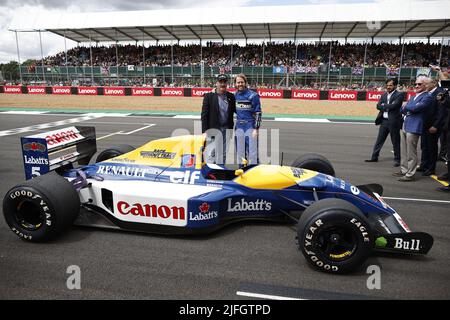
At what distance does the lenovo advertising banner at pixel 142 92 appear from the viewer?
24.5m

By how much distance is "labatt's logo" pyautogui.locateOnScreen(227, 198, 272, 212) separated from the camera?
3.81 meters

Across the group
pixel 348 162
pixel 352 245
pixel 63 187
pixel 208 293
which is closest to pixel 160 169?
pixel 63 187

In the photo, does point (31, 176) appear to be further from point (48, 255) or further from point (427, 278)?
point (427, 278)

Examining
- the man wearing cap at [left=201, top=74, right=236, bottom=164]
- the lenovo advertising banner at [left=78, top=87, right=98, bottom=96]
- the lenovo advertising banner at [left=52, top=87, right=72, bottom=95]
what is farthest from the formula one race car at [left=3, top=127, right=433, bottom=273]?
the lenovo advertising banner at [left=52, top=87, right=72, bottom=95]

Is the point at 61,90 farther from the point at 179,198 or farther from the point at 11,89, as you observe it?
the point at 179,198

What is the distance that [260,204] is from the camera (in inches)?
152

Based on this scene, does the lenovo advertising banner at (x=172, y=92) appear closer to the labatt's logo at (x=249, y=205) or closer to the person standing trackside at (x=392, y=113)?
the person standing trackside at (x=392, y=113)

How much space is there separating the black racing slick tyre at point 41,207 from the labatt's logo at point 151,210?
1.65 ft

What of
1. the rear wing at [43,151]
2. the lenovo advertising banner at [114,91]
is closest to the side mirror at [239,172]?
the rear wing at [43,151]

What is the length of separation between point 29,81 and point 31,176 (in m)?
32.1

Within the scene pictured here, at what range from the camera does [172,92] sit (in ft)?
78.8

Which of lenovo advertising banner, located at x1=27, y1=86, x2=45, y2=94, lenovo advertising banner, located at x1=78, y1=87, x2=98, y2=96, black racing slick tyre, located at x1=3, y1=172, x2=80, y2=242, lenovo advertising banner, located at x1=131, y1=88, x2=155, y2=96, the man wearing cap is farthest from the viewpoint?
lenovo advertising banner, located at x1=27, y1=86, x2=45, y2=94

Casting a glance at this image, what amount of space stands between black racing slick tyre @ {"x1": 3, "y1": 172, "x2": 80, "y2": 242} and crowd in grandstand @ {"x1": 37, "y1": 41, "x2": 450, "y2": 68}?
2569cm

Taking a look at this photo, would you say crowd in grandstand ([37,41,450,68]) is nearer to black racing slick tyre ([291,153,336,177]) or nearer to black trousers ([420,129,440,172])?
black trousers ([420,129,440,172])
